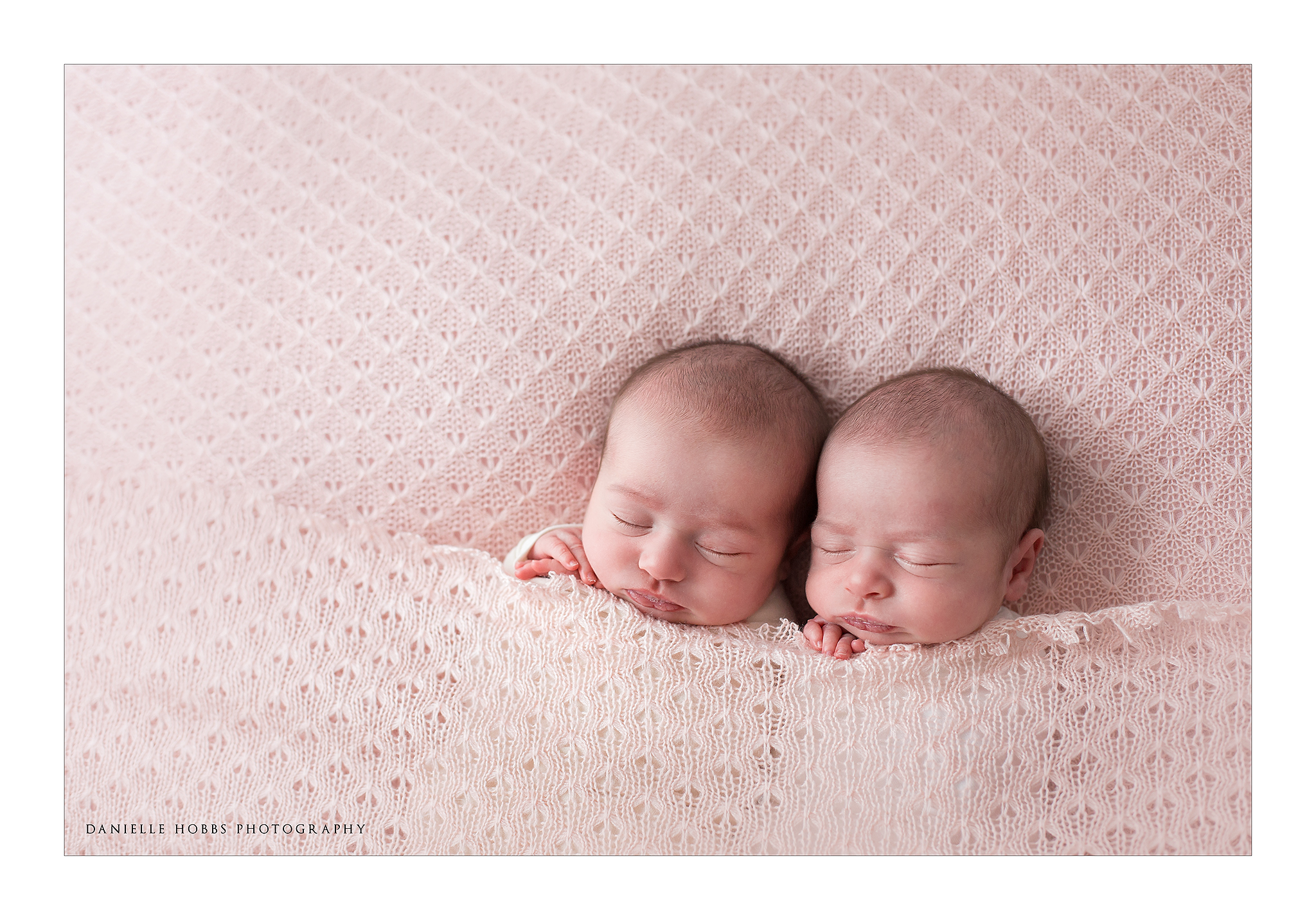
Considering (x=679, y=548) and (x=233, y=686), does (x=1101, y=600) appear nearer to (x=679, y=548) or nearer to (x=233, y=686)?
(x=679, y=548)

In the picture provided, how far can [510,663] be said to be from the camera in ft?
4.89

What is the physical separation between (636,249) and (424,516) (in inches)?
27.3

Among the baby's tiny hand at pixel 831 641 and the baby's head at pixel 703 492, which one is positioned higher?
the baby's head at pixel 703 492

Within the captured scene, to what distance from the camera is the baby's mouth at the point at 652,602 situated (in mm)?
1492

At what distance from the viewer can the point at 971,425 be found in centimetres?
145

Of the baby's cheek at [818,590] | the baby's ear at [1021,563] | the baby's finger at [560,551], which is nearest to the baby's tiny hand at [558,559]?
the baby's finger at [560,551]

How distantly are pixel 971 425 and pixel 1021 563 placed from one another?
0.93ft

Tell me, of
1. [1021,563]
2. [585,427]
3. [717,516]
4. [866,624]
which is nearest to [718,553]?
[717,516]

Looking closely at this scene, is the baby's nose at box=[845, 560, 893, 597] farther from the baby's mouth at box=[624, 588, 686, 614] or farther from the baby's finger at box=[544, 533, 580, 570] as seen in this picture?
the baby's finger at box=[544, 533, 580, 570]

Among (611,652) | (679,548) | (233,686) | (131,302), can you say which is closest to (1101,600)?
(679,548)

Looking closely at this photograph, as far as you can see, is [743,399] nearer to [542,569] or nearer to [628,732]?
[542,569]

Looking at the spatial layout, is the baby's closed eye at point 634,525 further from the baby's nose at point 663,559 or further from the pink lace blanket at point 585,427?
the pink lace blanket at point 585,427

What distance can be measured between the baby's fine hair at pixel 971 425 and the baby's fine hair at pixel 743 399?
73 millimetres

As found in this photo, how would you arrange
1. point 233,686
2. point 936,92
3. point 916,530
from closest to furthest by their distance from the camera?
1. point 916,530
2. point 233,686
3. point 936,92
